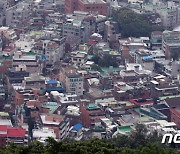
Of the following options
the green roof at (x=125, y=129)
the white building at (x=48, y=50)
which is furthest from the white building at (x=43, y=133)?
the white building at (x=48, y=50)

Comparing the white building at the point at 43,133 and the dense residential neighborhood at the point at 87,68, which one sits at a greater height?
the dense residential neighborhood at the point at 87,68

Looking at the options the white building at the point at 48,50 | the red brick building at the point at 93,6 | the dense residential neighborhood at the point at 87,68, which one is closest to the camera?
the dense residential neighborhood at the point at 87,68

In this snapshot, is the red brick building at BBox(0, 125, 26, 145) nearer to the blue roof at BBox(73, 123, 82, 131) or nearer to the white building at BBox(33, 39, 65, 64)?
the blue roof at BBox(73, 123, 82, 131)

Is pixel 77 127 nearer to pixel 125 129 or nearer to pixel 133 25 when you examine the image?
pixel 125 129

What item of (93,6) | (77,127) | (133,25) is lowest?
(77,127)

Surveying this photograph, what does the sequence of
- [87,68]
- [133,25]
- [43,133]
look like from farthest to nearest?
1. [133,25]
2. [87,68]
3. [43,133]

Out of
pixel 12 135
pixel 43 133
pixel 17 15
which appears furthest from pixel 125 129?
pixel 17 15

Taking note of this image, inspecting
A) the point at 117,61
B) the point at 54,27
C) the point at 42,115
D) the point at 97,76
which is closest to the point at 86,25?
the point at 54,27

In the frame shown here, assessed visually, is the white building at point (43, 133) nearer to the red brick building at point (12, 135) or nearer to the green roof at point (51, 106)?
the red brick building at point (12, 135)
